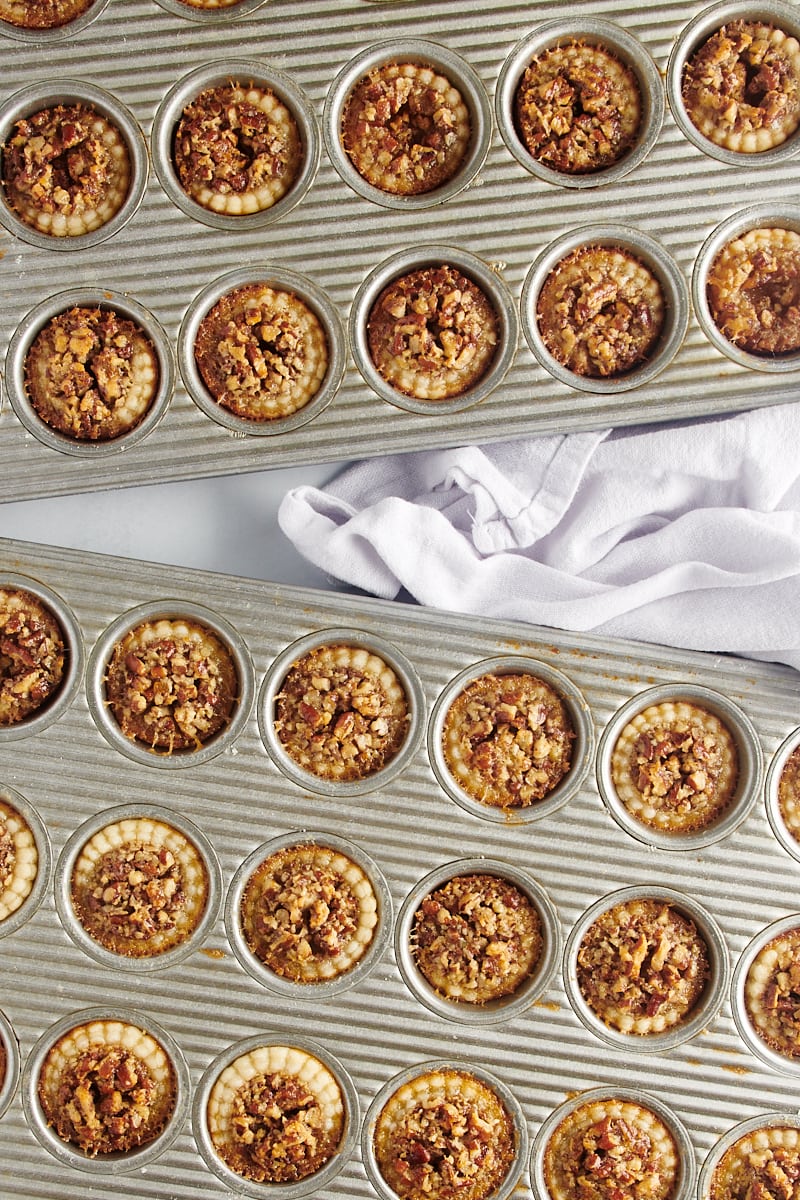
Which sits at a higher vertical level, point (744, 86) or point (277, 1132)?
point (744, 86)

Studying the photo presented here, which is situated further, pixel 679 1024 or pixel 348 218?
pixel 679 1024

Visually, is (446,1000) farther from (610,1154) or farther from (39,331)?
(39,331)

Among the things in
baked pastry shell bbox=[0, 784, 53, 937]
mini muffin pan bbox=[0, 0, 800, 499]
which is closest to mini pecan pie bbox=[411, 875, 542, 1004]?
baked pastry shell bbox=[0, 784, 53, 937]

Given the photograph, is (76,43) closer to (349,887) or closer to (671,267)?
(671,267)

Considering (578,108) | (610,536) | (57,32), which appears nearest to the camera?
(57,32)

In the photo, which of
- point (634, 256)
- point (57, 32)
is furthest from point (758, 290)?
point (57, 32)

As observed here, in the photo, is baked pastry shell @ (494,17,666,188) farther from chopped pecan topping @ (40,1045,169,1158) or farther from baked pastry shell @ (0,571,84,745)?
chopped pecan topping @ (40,1045,169,1158)
